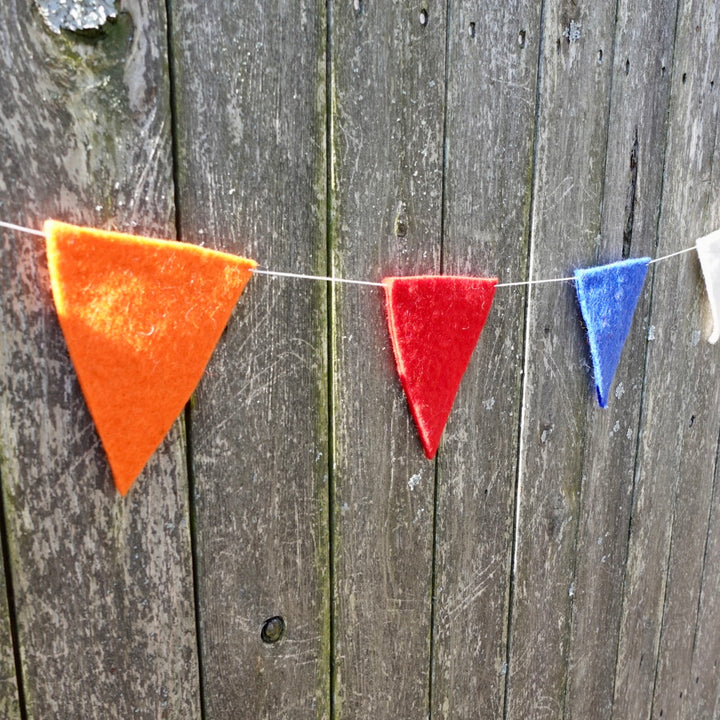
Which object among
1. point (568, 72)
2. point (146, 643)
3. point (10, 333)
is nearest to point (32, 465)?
point (10, 333)

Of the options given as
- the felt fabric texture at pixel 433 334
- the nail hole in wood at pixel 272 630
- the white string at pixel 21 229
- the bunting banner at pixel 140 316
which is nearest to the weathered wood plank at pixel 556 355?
the felt fabric texture at pixel 433 334

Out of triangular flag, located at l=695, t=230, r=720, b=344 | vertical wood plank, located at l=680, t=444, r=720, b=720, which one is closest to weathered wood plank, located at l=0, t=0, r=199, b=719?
triangular flag, located at l=695, t=230, r=720, b=344

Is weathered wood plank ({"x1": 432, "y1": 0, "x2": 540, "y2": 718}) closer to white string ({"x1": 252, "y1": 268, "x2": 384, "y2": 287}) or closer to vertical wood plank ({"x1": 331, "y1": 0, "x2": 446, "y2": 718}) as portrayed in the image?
vertical wood plank ({"x1": 331, "y1": 0, "x2": 446, "y2": 718})

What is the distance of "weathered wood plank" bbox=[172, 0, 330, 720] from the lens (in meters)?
0.67

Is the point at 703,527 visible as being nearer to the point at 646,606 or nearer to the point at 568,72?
the point at 646,606

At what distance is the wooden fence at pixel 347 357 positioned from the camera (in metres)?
0.62

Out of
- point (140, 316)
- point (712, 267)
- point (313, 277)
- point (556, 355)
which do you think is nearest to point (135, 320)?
point (140, 316)

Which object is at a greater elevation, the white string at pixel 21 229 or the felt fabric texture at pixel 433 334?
the white string at pixel 21 229

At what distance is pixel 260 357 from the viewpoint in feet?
2.48

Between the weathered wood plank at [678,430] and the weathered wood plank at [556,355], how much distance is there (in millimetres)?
220

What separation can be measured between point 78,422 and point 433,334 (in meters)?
0.45

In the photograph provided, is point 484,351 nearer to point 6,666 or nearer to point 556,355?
point 556,355

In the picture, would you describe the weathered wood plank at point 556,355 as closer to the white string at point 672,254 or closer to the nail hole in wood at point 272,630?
the white string at point 672,254

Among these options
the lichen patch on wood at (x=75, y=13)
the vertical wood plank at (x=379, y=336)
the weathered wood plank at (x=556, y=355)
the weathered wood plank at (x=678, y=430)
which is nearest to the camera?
the lichen patch on wood at (x=75, y=13)
